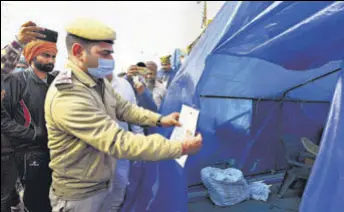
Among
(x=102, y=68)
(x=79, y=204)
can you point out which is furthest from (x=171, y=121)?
(x=79, y=204)

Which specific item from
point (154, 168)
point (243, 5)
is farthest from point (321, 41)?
point (154, 168)

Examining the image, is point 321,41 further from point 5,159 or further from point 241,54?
point 5,159

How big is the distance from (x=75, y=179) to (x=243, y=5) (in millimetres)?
1340

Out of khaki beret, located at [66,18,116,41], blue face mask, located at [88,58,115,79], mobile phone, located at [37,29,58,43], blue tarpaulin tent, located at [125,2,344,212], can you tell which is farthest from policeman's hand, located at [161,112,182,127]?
mobile phone, located at [37,29,58,43]

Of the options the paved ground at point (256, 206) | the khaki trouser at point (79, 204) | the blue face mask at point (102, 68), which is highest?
the blue face mask at point (102, 68)

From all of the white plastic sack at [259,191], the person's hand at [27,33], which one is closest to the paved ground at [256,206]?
the white plastic sack at [259,191]

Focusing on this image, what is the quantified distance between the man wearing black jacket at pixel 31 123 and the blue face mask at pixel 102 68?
3.07 feet

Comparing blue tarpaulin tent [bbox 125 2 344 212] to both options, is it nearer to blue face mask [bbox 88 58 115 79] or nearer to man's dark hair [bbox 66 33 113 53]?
blue face mask [bbox 88 58 115 79]

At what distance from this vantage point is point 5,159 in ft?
6.22

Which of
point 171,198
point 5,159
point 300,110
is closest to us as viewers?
point 5,159

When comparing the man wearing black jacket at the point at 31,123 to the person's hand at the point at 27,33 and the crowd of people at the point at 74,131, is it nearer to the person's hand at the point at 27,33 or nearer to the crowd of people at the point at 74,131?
the crowd of people at the point at 74,131

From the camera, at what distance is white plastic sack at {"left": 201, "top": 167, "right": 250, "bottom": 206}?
3.04m

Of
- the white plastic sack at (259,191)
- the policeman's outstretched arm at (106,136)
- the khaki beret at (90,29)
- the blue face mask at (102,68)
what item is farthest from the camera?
the white plastic sack at (259,191)

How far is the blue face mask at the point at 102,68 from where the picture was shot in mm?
1475
